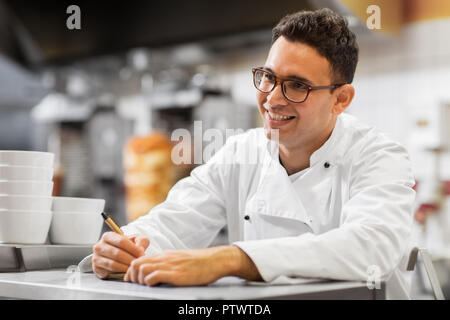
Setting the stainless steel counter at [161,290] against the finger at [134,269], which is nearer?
the stainless steel counter at [161,290]

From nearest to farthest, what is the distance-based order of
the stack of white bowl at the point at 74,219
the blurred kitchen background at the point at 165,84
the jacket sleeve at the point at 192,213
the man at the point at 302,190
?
the man at the point at 302,190 < the stack of white bowl at the point at 74,219 < the jacket sleeve at the point at 192,213 < the blurred kitchen background at the point at 165,84

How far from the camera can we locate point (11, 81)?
452 centimetres

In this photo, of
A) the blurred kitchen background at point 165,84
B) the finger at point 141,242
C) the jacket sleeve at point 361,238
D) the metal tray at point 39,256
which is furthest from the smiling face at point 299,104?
the blurred kitchen background at point 165,84

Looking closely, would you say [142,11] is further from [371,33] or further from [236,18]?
[371,33]

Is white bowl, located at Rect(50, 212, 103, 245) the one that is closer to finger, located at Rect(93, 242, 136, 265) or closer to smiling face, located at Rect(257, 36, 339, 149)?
finger, located at Rect(93, 242, 136, 265)

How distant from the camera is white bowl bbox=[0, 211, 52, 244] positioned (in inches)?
48.6

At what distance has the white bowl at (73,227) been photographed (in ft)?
4.34

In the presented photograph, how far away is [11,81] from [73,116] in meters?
0.52

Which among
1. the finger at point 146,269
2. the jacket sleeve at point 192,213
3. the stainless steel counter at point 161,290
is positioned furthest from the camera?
the jacket sleeve at point 192,213

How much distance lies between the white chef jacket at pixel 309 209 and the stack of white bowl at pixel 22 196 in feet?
0.68

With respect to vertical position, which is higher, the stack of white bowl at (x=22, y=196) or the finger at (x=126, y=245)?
the stack of white bowl at (x=22, y=196)

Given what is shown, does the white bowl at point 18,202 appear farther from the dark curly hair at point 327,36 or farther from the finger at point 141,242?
the dark curly hair at point 327,36

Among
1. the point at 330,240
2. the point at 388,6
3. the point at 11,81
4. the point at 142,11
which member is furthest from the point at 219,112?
the point at 330,240

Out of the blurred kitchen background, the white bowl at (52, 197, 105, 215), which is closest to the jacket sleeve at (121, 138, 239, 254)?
the white bowl at (52, 197, 105, 215)
